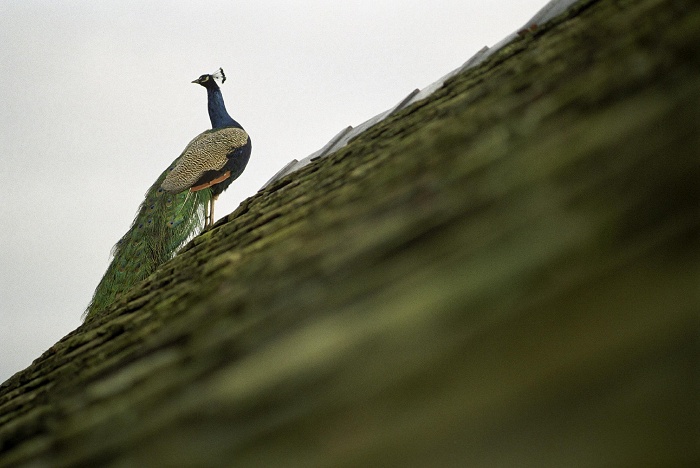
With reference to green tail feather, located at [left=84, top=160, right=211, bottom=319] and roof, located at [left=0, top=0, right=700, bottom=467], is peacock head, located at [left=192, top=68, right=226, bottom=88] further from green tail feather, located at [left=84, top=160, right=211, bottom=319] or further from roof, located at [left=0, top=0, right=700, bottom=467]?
roof, located at [left=0, top=0, right=700, bottom=467]

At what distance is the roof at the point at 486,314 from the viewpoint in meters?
0.69

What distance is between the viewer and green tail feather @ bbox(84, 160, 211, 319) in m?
7.83

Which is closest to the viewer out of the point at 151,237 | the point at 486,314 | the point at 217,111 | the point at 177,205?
the point at 486,314

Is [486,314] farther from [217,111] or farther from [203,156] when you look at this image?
[217,111]

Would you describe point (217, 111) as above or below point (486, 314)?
above

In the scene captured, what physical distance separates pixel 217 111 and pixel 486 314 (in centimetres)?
1138

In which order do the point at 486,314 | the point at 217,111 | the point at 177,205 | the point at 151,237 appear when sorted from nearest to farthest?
the point at 486,314, the point at 151,237, the point at 177,205, the point at 217,111

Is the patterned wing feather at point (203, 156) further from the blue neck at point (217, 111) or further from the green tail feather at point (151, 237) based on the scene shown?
the blue neck at point (217, 111)

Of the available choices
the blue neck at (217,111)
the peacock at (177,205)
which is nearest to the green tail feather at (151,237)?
the peacock at (177,205)

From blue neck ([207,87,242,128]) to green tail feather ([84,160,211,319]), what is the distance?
5.65ft

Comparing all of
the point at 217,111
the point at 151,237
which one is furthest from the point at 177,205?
the point at 217,111

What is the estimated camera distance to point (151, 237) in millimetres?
8695

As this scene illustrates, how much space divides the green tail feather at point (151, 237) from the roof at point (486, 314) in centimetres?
663

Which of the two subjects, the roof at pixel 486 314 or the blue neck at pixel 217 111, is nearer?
the roof at pixel 486 314
